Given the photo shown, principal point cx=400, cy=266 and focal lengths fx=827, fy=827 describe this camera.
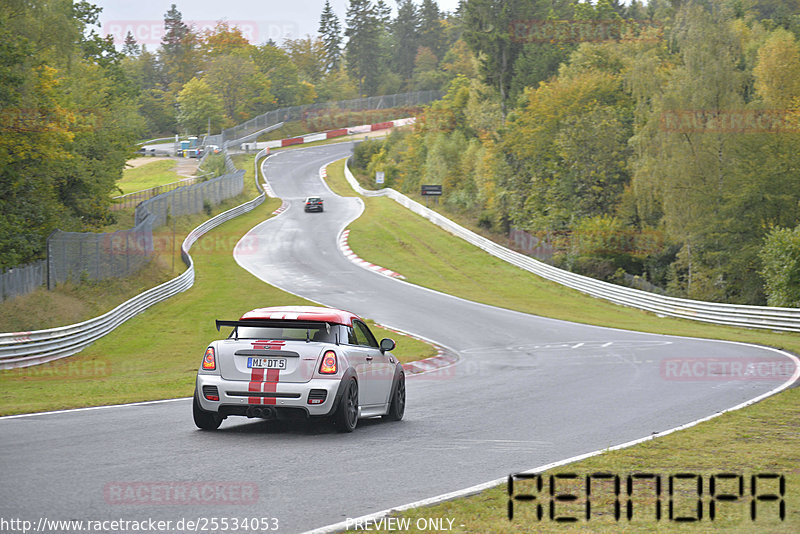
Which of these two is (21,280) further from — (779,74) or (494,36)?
(494,36)

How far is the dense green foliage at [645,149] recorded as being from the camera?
141ft

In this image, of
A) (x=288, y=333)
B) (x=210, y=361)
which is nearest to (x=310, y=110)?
(x=288, y=333)

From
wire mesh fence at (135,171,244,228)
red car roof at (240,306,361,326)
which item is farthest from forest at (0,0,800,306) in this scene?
red car roof at (240,306,361,326)

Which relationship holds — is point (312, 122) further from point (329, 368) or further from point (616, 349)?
point (329, 368)

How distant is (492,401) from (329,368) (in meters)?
4.61

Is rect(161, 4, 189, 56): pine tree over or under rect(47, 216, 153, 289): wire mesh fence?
over

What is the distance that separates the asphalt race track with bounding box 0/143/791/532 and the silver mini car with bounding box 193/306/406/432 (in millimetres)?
324

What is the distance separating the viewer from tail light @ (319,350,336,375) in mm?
9805

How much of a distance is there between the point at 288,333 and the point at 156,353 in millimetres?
14665

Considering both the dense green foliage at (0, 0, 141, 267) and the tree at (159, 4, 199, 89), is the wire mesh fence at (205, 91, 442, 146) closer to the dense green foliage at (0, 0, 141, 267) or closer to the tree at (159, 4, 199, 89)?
the tree at (159, 4, 199, 89)

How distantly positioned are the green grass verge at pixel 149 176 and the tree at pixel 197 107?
1895 cm

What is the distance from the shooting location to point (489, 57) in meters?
79.2

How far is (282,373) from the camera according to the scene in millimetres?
9711

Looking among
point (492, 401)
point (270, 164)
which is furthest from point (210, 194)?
point (492, 401)
